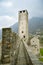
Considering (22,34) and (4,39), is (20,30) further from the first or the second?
(4,39)

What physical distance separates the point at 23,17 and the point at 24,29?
11.6 feet

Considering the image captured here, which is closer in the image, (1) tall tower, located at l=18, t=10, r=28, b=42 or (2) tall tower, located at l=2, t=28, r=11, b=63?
(2) tall tower, located at l=2, t=28, r=11, b=63

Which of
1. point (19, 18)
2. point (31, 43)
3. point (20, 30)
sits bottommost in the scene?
point (31, 43)

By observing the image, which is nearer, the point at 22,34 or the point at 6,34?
the point at 6,34

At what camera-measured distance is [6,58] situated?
4.75m

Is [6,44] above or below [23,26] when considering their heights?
above

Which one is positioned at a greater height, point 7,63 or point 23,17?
point 23,17

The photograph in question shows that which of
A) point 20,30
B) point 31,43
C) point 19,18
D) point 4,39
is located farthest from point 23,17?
point 4,39

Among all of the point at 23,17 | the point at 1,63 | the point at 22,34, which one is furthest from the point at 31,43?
the point at 1,63

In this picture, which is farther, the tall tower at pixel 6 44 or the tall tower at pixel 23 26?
the tall tower at pixel 23 26

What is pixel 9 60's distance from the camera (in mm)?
4766

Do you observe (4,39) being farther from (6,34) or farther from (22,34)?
(22,34)

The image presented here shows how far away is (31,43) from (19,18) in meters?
8.13

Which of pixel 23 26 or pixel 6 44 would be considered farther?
pixel 23 26
